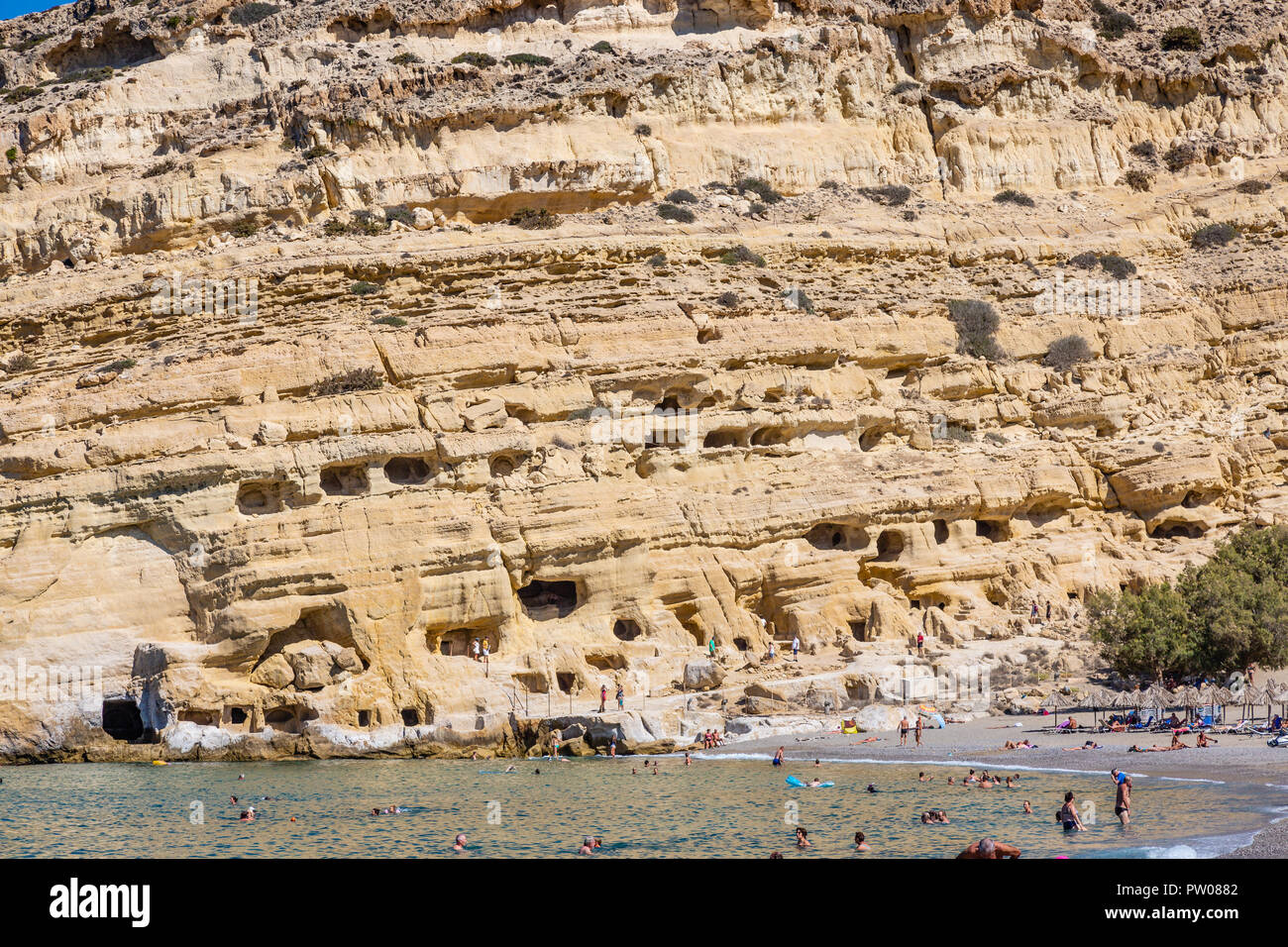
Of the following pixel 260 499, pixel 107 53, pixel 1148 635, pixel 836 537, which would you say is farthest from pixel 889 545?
pixel 107 53

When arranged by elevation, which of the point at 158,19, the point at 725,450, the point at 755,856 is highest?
the point at 158,19

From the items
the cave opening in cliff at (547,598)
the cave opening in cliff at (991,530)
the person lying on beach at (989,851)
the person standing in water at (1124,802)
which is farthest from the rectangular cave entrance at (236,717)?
the cave opening in cliff at (991,530)

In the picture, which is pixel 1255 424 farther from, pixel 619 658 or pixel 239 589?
pixel 239 589

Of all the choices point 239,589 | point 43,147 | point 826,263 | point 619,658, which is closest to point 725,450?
point 619,658

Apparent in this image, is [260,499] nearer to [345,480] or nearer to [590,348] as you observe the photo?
[345,480]

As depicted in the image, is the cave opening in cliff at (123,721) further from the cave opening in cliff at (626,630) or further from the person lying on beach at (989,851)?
the person lying on beach at (989,851)

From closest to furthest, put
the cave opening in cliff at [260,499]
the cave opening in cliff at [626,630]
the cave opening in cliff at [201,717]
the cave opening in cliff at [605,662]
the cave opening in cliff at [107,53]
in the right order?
1. the cave opening in cliff at [201,717]
2. the cave opening in cliff at [260,499]
3. the cave opening in cliff at [605,662]
4. the cave opening in cliff at [626,630]
5. the cave opening in cliff at [107,53]
